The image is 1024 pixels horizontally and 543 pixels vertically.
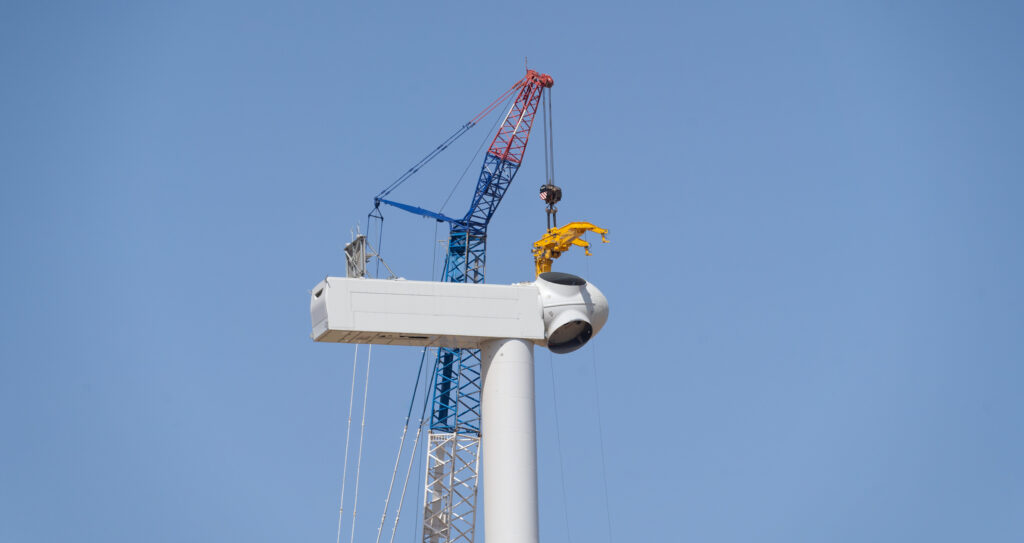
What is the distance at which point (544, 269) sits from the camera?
84062 mm

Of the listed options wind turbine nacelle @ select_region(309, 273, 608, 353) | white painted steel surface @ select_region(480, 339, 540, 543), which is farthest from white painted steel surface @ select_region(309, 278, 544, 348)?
white painted steel surface @ select_region(480, 339, 540, 543)

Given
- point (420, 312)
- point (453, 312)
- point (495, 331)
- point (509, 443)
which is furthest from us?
point (495, 331)

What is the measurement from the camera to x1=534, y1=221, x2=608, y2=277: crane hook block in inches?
3282

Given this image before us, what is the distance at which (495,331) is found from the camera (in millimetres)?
78125

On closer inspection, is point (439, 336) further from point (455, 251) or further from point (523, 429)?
point (455, 251)

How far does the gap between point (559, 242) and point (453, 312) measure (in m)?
8.93

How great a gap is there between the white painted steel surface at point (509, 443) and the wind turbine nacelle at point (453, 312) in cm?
118

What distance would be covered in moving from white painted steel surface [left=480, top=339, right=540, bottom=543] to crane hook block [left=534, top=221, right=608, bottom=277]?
646cm

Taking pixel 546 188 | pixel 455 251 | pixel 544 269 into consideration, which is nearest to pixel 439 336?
pixel 544 269

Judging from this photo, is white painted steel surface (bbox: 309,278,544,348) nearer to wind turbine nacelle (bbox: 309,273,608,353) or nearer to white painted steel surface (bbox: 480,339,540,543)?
wind turbine nacelle (bbox: 309,273,608,353)

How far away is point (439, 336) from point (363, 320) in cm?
393

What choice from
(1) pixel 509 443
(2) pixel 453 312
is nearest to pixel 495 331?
(2) pixel 453 312

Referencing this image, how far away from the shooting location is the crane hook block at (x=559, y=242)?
83.4 meters

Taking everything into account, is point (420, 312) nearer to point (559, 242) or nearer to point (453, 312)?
point (453, 312)
